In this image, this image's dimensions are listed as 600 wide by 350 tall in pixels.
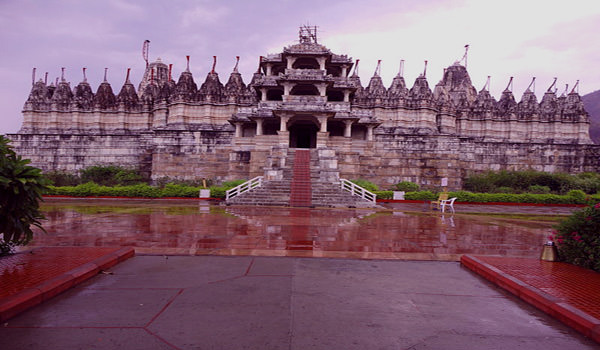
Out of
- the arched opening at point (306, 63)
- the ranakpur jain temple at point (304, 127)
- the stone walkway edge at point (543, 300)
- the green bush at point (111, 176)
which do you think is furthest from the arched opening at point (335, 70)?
the stone walkway edge at point (543, 300)

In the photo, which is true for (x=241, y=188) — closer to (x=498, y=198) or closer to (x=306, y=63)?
(x=498, y=198)

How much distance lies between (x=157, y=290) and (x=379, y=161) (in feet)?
83.5

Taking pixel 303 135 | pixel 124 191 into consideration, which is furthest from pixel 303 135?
pixel 124 191

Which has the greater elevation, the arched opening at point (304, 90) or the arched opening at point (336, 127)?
the arched opening at point (304, 90)

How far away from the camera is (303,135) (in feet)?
110

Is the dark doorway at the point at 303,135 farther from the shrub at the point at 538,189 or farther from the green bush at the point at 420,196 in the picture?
the shrub at the point at 538,189

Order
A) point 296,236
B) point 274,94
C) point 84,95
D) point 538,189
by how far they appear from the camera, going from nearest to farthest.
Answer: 1. point 296,236
2. point 538,189
3. point 274,94
4. point 84,95

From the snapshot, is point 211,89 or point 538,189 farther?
point 211,89

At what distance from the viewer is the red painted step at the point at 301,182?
19.2m

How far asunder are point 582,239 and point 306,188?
49.3 feet

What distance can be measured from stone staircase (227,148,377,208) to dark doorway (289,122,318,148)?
7.75 m

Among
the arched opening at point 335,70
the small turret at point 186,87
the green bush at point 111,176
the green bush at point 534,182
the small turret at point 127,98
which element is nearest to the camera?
the green bush at point 534,182

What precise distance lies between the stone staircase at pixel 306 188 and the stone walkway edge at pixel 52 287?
13002 mm

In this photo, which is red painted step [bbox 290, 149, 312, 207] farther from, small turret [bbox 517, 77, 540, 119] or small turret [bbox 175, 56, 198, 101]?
small turret [bbox 517, 77, 540, 119]
